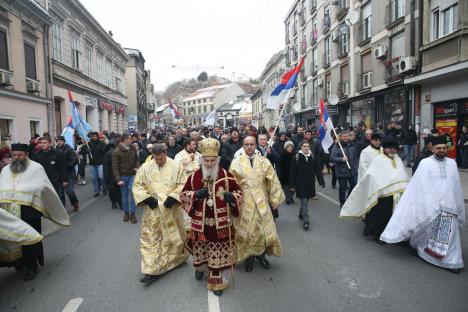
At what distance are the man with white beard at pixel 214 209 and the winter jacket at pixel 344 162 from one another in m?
4.52

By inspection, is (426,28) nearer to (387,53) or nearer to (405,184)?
(387,53)

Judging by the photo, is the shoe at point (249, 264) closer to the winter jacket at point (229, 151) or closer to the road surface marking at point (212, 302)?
the road surface marking at point (212, 302)

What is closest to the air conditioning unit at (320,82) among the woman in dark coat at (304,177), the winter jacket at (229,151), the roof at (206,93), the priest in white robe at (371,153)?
the winter jacket at (229,151)

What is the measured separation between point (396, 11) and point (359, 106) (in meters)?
6.46

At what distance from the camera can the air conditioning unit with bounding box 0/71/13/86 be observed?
13.9m

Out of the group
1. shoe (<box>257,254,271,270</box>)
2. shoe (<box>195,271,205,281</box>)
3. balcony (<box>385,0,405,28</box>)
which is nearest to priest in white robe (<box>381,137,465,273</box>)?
shoe (<box>257,254,271,270</box>)

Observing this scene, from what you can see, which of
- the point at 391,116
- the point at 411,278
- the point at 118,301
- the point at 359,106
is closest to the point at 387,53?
the point at 391,116

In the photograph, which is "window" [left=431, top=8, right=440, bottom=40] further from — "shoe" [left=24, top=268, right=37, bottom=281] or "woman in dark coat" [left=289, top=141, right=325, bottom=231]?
"shoe" [left=24, top=268, right=37, bottom=281]

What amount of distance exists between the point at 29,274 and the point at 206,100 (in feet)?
280

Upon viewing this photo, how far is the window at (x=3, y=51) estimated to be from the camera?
14375mm

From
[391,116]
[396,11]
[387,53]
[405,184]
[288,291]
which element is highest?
[396,11]

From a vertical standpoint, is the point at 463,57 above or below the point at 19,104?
above

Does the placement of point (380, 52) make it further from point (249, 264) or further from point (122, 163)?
point (249, 264)

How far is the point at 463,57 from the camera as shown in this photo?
41.2 ft
